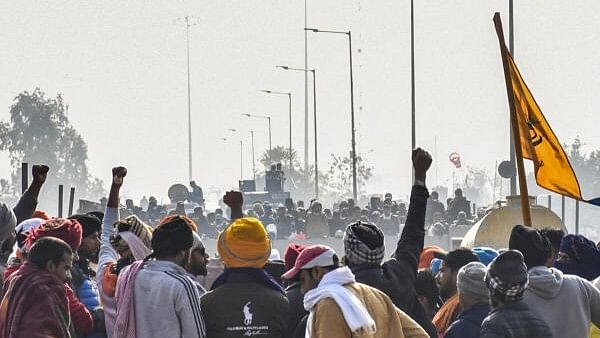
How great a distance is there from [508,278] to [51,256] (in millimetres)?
2405

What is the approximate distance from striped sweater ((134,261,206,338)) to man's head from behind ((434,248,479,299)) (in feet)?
6.70

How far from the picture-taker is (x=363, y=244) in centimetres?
897

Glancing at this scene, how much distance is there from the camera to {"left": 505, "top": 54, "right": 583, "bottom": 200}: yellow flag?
42.6ft

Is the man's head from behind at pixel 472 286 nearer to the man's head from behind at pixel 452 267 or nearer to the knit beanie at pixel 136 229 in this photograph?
the man's head from behind at pixel 452 267

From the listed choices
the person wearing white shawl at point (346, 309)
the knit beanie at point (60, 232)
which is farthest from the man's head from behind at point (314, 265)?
the knit beanie at point (60, 232)

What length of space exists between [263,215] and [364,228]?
3045 centimetres

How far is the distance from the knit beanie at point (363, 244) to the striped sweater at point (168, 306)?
83 cm

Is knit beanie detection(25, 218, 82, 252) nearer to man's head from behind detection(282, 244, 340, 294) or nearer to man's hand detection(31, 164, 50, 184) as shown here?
man's head from behind detection(282, 244, 340, 294)

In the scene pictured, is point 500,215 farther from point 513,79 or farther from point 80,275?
point 80,275

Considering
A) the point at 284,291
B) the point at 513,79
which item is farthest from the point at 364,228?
the point at 513,79

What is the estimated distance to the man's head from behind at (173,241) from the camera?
9.21m

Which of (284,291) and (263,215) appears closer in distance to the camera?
(284,291)

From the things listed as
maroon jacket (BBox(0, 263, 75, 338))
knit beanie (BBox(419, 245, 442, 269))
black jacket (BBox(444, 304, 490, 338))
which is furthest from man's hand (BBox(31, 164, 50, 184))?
black jacket (BBox(444, 304, 490, 338))

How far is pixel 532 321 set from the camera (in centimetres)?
881
